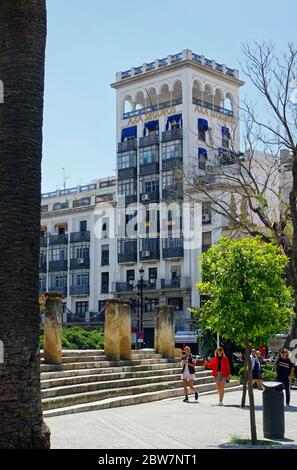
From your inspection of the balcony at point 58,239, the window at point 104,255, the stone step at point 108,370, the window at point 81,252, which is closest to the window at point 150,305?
the window at point 104,255

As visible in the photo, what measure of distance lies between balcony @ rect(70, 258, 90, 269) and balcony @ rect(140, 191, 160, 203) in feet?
30.9

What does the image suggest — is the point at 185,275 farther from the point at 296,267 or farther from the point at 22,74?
the point at 22,74

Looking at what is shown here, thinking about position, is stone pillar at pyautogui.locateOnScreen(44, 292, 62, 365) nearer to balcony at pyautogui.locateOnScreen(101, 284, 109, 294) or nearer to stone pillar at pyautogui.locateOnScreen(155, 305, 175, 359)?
stone pillar at pyautogui.locateOnScreen(155, 305, 175, 359)

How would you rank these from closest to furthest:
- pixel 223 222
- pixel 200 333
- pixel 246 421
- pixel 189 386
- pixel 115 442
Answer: pixel 115 442 → pixel 246 421 → pixel 189 386 → pixel 200 333 → pixel 223 222

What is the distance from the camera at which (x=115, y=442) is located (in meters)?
10.6

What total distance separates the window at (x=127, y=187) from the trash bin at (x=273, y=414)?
4933 cm

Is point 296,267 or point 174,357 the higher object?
point 296,267

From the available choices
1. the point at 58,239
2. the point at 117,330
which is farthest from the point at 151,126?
the point at 117,330

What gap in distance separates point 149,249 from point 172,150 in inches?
335

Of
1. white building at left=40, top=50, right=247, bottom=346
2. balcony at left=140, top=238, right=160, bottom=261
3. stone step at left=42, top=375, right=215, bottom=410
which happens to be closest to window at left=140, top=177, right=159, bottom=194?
white building at left=40, top=50, right=247, bottom=346

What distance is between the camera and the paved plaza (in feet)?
34.6

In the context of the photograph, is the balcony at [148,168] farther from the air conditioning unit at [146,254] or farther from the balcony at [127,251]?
the air conditioning unit at [146,254]

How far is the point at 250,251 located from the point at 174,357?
1364 cm

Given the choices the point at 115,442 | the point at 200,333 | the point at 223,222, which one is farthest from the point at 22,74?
the point at 223,222
